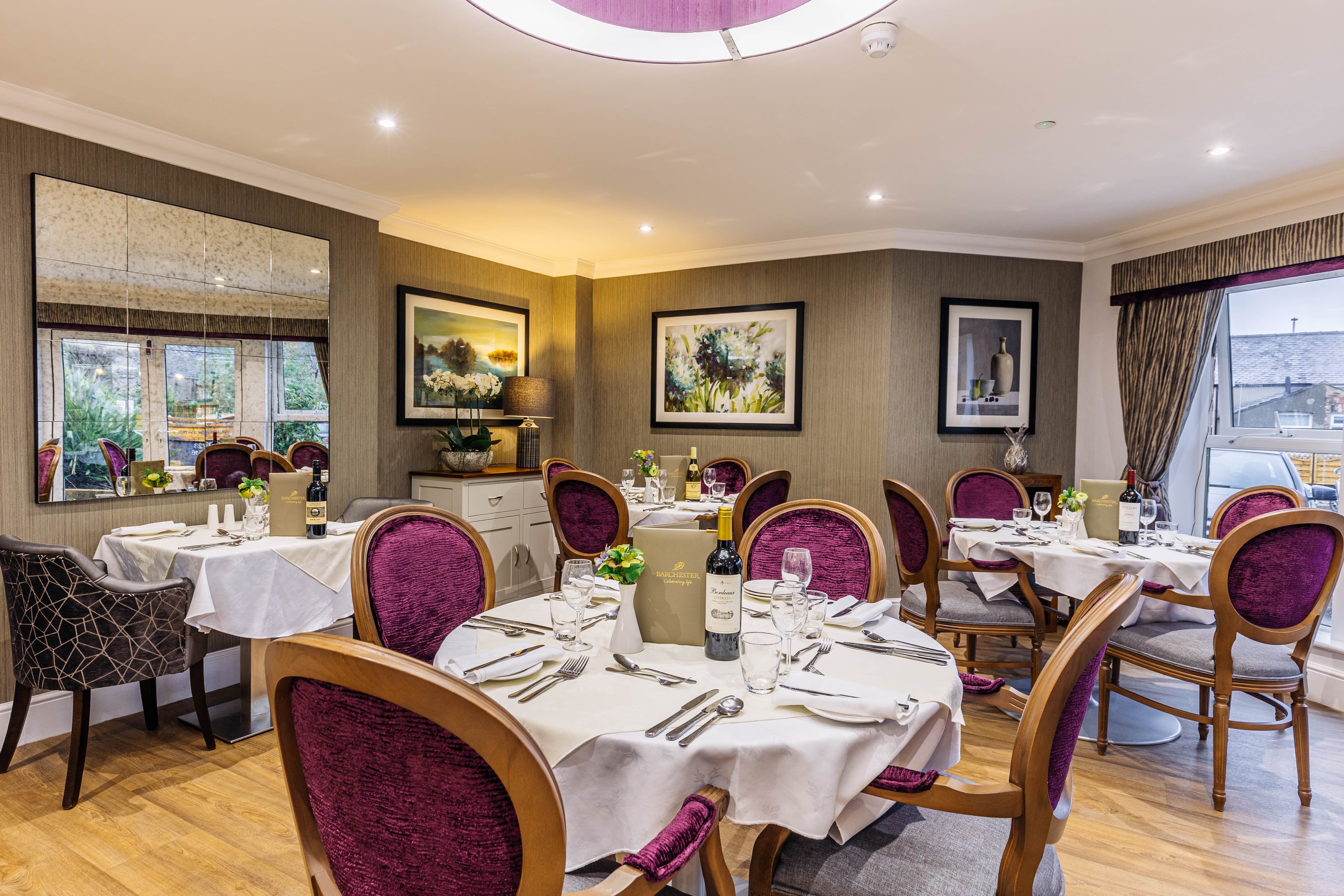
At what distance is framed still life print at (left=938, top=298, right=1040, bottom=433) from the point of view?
506cm

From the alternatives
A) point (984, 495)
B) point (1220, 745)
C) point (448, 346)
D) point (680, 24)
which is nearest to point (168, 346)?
point (448, 346)

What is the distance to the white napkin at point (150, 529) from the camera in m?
3.05

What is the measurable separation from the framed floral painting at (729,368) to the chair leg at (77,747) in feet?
13.1

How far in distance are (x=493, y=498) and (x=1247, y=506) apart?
426 cm

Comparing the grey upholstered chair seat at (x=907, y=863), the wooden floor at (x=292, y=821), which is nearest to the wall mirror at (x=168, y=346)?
the wooden floor at (x=292, y=821)

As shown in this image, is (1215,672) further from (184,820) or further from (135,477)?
(135,477)

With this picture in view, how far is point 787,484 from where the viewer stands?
430 cm

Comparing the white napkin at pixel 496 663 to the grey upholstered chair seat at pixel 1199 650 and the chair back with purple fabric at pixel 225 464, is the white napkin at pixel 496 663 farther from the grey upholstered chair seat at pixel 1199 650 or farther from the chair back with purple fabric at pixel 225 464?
the chair back with purple fabric at pixel 225 464

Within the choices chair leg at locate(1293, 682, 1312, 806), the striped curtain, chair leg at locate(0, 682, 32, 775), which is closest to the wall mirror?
chair leg at locate(0, 682, 32, 775)

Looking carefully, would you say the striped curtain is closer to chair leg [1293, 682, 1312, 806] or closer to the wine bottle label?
chair leg [1293, 682, 1312, 806]

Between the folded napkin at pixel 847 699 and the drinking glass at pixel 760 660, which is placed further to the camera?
the drinking glass at pixel 760 660

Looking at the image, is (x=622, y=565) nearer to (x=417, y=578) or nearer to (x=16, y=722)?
(x=417, y=578)

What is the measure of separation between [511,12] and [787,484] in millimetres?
2900

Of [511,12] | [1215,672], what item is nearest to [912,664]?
[1215,672]
